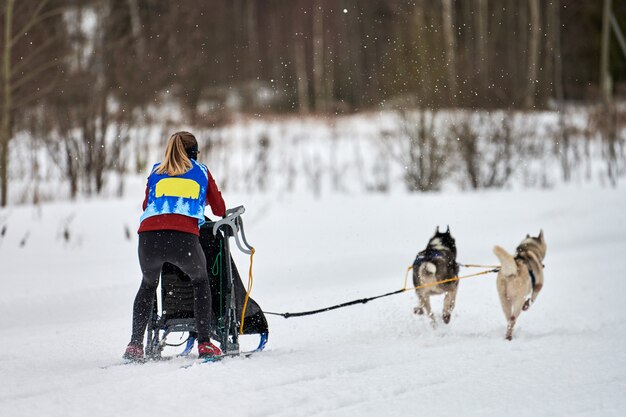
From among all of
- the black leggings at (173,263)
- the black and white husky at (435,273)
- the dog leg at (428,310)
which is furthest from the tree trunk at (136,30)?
the black leggings at (173,263)

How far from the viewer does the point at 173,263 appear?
4703 mm

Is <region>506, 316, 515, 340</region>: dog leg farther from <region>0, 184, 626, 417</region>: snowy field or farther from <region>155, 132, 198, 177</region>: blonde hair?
<region>155, 132, 198, 177</region>: blonde hair

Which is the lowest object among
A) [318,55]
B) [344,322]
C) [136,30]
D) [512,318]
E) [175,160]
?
[344,322]

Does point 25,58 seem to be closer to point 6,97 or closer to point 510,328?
point 6,97

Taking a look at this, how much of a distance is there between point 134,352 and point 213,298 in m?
0.61

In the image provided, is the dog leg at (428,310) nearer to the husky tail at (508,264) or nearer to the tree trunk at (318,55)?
the husky tail at (508,264)

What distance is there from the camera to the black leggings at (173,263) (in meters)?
4.66

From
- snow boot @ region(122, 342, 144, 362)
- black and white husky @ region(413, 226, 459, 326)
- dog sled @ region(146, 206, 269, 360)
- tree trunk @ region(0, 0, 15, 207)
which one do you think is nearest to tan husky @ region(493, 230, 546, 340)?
black and white husky @ region(413, 226, 459, 326)

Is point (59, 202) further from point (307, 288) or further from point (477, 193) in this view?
point (477, 193)

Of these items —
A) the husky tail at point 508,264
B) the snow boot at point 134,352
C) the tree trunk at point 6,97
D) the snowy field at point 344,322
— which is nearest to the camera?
the snowy field at point 344,322

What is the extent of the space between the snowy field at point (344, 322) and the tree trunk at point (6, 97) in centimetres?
85

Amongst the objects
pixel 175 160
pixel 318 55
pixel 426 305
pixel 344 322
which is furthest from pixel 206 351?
pixel 318 55

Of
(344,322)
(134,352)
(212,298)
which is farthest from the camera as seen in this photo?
(344,322)

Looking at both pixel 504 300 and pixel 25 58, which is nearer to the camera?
pixel 504 300
